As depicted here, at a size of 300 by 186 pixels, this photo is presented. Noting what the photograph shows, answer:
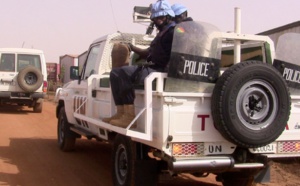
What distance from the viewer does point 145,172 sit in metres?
5.07

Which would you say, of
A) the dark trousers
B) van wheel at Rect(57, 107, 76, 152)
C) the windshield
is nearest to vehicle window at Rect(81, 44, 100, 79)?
van wheel at Rect(57, 107, 76, 152)

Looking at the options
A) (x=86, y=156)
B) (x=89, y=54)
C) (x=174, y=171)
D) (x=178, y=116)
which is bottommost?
(x=86, y=156)

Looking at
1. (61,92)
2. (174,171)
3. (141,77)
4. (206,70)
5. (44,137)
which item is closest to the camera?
(174,171)

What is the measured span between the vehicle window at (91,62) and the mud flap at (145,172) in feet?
9.43

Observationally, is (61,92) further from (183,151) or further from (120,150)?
(183,151)

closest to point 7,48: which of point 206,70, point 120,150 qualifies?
point 120,150

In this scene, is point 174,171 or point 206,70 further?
point 206,70

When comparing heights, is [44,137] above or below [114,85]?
below

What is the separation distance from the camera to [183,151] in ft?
15.1

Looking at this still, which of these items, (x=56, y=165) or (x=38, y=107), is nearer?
(x=56, y=165)

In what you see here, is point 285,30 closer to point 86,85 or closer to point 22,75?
point 86,85

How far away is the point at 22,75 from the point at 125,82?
11.4m

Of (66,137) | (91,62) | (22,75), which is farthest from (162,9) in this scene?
(22,75)

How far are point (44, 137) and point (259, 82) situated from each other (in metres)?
7.50
